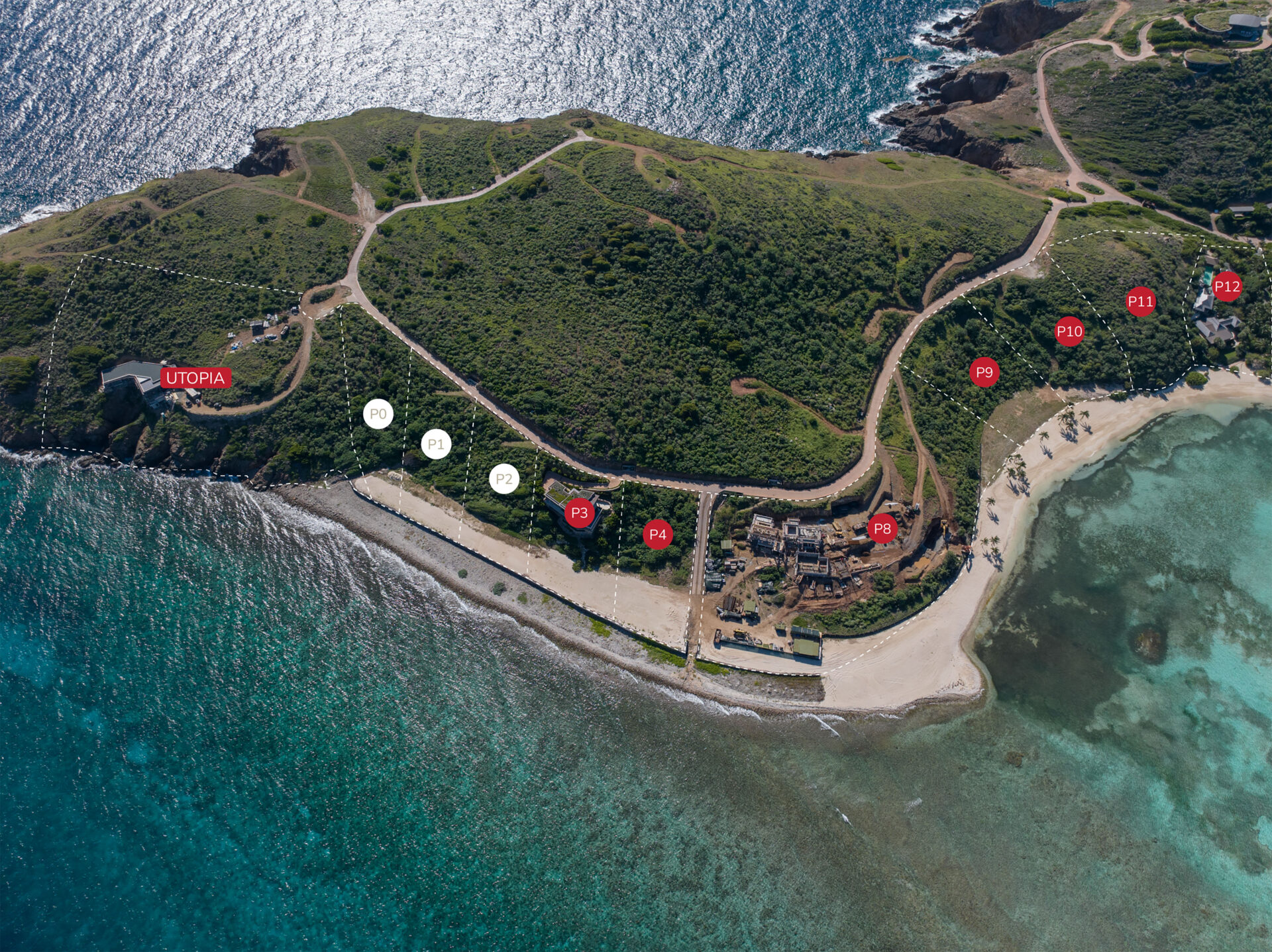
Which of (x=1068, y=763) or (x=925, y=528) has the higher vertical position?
(x=925, y=528)

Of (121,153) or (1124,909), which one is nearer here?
(1124,909)

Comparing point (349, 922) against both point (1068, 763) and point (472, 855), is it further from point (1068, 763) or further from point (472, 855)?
point (1068, 763)

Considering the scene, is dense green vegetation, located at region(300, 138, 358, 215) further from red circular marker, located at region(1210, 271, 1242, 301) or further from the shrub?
red circular marker, located at region(1210, 271, 1242, 301)

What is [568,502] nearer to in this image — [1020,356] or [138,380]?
[138,380]

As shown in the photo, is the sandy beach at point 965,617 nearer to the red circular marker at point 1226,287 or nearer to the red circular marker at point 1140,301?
the red circular marker at point 1140,301

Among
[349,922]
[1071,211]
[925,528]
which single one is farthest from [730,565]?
[1071,211]

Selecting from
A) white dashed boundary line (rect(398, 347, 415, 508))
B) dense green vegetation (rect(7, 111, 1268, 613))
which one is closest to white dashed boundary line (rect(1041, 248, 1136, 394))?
dense green vegetation (rect(7, 111, 1268, 613))

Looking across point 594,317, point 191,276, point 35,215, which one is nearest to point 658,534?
point 594,317
